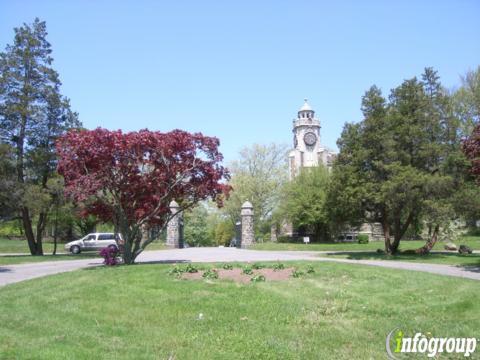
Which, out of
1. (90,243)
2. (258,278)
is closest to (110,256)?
(258,278)

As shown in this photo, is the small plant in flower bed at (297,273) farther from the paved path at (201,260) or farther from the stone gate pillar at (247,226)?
the stone gate pillar at (247,226)

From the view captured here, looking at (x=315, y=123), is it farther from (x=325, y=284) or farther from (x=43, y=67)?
(x=325, y=284)

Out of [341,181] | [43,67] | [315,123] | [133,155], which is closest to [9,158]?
[43,67]

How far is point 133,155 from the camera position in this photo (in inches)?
614

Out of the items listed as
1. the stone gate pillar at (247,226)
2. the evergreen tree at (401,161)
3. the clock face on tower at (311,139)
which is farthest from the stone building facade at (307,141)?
the evergreen tree at (401,161)

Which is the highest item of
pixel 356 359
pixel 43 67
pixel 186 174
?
pixel 43 67

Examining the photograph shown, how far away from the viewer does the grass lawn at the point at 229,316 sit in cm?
575

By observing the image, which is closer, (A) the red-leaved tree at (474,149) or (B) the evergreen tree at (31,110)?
(A) the red-leaved tree at (474,149)

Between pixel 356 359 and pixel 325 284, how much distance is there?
14.5 ft

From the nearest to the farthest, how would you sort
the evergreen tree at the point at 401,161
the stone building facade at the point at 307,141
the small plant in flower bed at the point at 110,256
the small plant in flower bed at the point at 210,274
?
the small plant in flower bed at the point at 210,274 < the small plant in flower bed at the point at 110,256 < the evergreen tree at the point at 401,161 < the stone building facade at the point at 307,141

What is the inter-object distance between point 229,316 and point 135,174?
390 inches

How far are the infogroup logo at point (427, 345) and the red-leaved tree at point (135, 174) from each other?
11.2 metres

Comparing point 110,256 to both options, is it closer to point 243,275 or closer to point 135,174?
point 135,174

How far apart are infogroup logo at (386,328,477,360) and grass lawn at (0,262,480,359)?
0.53 ft
